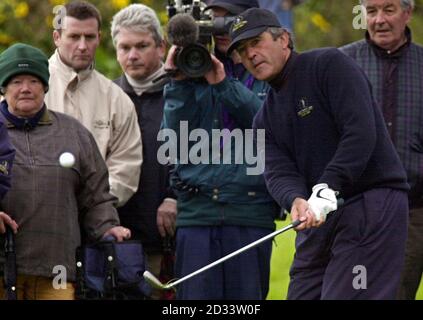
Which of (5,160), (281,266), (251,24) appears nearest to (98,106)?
(5,160)

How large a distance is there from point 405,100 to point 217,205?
1.43 meters

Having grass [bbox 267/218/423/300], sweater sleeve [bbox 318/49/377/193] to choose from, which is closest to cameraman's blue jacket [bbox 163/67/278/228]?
sweater sleeve [bbox 318/49/377/193]

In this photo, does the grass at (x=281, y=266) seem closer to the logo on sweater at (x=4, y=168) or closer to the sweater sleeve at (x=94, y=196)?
the sweater sleeve at (x=94, y=196)

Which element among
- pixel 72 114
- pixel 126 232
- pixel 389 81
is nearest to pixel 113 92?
pixel 72 114

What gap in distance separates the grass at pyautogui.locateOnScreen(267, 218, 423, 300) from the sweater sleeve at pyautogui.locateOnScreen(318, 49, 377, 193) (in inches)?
158

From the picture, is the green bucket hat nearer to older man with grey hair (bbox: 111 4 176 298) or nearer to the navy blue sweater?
older man with grey hair (bbox: 111 4 176 298)

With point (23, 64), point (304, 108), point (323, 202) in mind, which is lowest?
point (323, 202)

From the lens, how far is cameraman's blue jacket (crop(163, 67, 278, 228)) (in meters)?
9.99

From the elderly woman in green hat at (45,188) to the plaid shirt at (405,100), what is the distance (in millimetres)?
1882

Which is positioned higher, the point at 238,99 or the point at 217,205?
the point at 238,99

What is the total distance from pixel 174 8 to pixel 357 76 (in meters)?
1.78

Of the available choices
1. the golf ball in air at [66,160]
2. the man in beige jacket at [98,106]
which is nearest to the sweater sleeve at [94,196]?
the golf ball in air at [66,160]

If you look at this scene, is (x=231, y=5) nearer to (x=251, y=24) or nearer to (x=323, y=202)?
(x=251, y=24)

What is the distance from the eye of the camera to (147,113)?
10742mm
